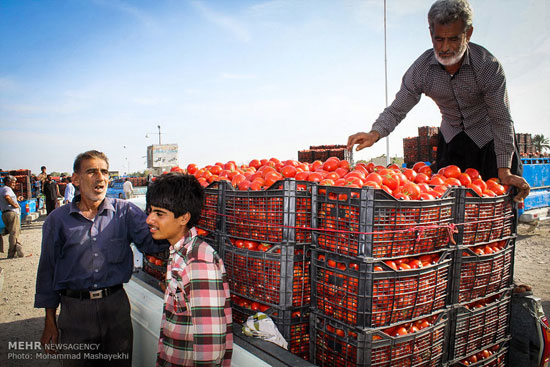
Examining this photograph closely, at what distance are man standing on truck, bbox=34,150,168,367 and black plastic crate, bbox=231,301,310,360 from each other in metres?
1.18

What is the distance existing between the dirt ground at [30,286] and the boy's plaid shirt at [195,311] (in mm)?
3357

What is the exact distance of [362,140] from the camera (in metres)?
3.75

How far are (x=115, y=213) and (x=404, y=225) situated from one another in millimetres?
2370

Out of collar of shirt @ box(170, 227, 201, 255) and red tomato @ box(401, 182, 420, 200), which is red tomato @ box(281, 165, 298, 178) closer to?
red tomato @ box(401, 182, 420, 200)

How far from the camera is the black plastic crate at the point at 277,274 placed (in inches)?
93.5

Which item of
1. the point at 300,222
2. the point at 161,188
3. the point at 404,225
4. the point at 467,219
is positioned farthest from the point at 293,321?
the point at 467,219

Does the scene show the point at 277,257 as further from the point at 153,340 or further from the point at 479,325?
the point at 479,325

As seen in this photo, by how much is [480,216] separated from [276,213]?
1.55 metres

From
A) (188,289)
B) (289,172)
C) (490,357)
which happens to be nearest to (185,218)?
(188,289)

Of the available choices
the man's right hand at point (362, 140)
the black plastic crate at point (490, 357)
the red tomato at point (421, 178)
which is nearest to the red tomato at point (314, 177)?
the red tomato at point (421, 178)

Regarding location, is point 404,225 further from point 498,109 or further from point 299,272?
point 498,109

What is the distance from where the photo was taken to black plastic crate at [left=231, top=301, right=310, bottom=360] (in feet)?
7.84

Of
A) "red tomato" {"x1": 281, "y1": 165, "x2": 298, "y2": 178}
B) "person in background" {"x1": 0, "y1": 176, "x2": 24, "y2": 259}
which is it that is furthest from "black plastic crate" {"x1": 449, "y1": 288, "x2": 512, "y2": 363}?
"person in background" {"x1": 0, "y1": 176, "x2": 24, "y2": 259}

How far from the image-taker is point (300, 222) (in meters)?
2.46
